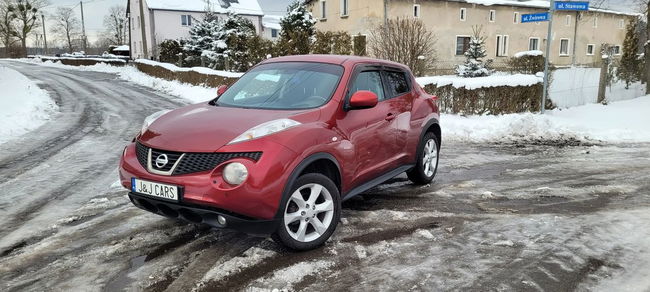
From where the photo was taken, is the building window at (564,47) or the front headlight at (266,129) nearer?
the front headlight at (266,129)

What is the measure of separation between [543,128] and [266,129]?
8585 mm

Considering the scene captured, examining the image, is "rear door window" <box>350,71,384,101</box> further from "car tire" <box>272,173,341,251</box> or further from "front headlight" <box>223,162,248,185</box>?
"front headlight" <box>223,162,248,185</box>

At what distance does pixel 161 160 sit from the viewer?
3732 mm

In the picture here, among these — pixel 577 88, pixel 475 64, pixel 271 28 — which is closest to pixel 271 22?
pixel 271 28

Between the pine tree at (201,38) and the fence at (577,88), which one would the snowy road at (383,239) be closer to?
the fence at (577,88)

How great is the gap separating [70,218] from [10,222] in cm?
55

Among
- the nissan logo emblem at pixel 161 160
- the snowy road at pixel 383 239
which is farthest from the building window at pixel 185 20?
the nissan logo emblem at pixel 161 160

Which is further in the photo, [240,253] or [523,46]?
[523,46]

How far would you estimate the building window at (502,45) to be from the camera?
3634cm

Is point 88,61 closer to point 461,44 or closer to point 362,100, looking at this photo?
point 461,44

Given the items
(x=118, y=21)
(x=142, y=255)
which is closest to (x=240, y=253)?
(x=142, y=255)

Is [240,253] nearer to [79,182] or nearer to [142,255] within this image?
[142,255]

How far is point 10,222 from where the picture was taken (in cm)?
474

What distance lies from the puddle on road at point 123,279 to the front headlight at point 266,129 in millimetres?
1243
